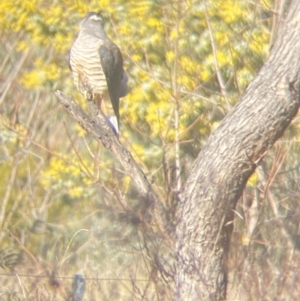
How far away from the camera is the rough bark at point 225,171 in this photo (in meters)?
5.29

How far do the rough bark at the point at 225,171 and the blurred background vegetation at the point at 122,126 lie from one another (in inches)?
66.2

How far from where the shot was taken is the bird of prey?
683 cm

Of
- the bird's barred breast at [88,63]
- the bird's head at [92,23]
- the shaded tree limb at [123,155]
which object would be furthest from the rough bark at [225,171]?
the bird's head at [92,23]

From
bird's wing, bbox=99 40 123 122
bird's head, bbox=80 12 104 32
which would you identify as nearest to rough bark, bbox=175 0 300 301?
bird's wing, bbox=99 40 123 122

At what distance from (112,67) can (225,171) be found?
186 cm

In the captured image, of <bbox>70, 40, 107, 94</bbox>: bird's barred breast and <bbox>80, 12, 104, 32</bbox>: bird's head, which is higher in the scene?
<bbox>80, 12, 104, 32</bbox>: bird's head

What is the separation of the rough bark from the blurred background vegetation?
5.51 feet

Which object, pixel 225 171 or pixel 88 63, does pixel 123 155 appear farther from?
pixel 88 63

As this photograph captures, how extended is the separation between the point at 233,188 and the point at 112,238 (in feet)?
12.9

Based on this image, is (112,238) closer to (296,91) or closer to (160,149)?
(160,149)

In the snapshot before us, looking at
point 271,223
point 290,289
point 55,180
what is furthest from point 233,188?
point 55,180

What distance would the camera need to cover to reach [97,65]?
6980mm

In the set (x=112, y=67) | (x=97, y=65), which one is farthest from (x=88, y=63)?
(x=112, y=67)

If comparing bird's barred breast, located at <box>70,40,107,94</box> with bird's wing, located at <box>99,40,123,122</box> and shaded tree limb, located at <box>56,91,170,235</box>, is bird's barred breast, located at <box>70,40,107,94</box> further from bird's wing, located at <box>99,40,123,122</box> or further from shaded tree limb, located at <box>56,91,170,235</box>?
shaded tree limb, located at <box>56,91,170,235</box>
